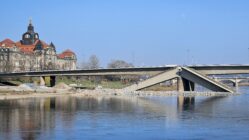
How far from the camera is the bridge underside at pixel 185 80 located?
345 feet

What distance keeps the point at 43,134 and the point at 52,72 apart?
88095 mm

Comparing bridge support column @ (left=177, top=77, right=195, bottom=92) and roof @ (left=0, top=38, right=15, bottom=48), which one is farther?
roof @ (left=0, top=38, right=15, bottom=48)

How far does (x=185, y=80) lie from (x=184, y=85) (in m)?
1.56

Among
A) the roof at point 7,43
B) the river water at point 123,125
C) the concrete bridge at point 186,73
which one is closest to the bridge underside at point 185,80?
the concrete bridge at point 186,73

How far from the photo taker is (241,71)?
327ft

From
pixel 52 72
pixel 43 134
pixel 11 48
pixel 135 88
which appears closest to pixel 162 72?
pixel 135 88

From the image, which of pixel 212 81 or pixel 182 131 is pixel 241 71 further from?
pixel 182 131

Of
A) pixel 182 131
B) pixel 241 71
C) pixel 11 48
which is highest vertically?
pixel 11 48

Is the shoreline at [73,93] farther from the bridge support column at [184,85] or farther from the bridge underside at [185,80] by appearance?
the bridge support column at [184,85]

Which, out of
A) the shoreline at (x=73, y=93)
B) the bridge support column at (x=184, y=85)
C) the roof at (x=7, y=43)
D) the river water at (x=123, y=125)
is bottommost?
the river water at (x=123, y=125)

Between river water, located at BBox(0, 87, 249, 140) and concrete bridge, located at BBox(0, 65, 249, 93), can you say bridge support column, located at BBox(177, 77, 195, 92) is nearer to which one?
concrete bridge, located at BBox(0, 65, 249, 93)

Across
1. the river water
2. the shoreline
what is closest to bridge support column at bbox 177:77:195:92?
the shoreline

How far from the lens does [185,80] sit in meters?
112

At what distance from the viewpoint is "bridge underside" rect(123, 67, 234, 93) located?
10519cm
